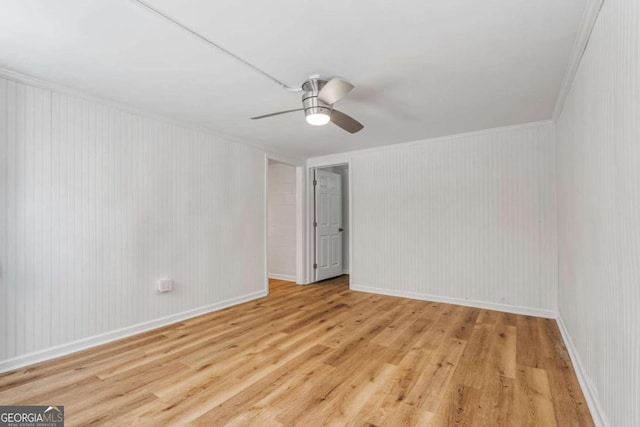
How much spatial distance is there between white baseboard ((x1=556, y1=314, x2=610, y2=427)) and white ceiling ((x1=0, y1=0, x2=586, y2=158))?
84.9 inches

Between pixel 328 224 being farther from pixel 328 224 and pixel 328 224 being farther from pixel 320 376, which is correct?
pixel 320 376

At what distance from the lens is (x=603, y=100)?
5.18ft

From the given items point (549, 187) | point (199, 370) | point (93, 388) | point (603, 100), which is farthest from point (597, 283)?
point (93, 388)

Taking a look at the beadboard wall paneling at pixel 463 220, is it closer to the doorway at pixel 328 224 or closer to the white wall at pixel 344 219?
the doorway at pixel 328 224

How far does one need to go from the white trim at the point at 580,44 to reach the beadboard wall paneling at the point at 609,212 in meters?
0.05

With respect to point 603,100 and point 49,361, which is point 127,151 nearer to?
point 49,361

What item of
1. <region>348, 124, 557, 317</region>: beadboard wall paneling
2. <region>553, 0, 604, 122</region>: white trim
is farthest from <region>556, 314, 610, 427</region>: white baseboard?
<region>553, 0, 604, 122</region>: white trim

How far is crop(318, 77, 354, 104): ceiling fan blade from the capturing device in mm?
2118

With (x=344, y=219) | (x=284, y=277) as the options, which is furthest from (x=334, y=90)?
(x=344, y=219)

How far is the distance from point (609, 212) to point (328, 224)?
4471 mm

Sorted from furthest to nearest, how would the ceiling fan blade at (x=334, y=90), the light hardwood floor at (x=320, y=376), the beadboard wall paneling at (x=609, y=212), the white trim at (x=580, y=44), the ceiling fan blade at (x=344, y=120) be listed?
the ceiling fan blade at (x=344, y=120)
the ceiling fan blade at (x=334, y=90)
the light hardwood floor at (x=320, y=376)
the white trim at (x=580, y=44)
the beadboard wall paneling at (x=609, y=212)

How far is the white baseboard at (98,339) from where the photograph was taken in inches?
91.5

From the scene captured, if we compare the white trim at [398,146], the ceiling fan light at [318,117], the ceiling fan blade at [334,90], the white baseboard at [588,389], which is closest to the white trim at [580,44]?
the white trim at [398,146]

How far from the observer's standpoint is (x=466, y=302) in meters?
3.94
